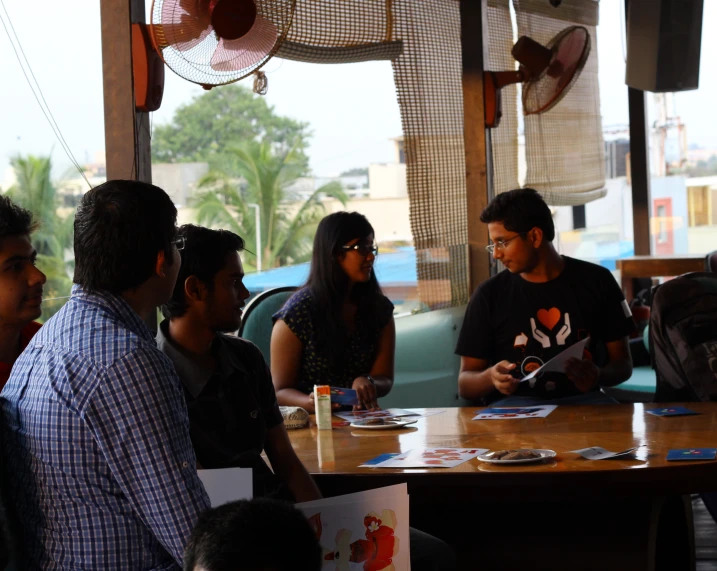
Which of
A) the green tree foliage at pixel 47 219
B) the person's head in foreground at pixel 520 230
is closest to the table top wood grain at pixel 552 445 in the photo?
the person's head in foreground at pixel 520 230

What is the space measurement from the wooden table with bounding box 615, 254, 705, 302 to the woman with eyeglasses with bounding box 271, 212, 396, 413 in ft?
9.72

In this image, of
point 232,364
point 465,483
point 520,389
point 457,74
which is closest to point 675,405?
point 520,389

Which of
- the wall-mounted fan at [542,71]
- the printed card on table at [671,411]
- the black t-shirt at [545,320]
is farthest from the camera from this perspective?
the wall-mounted fan at [542,71]

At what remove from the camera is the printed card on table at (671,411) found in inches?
103

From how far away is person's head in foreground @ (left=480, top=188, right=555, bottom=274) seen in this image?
3.46 meters

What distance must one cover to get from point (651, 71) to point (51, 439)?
4.91 metres

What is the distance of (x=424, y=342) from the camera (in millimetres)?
4656

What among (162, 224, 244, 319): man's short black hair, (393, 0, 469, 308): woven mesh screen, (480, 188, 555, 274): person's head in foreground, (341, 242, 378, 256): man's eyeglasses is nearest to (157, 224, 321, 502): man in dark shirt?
(162, 224, 244, 319): man's short black hair

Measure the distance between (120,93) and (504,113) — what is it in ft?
11.1

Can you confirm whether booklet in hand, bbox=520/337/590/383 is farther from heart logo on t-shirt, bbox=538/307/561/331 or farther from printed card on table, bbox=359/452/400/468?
printed card on table, bbox=359/452/400/468

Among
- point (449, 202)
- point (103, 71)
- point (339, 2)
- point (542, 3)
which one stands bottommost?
point (449, 202)

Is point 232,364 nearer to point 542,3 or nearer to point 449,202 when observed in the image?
point 449,202

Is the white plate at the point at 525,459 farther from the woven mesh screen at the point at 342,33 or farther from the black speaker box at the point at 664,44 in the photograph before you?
the black speaker box at the point at 664,44

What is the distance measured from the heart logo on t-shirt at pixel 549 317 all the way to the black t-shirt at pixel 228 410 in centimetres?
139
